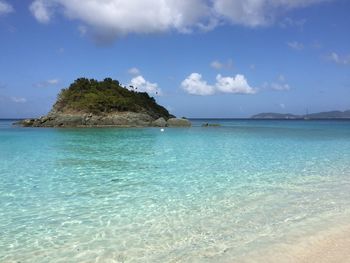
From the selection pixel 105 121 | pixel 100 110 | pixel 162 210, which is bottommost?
pixel 162 210

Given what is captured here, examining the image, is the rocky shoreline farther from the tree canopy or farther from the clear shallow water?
the clear shallow water

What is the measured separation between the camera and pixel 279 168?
16.6 meters

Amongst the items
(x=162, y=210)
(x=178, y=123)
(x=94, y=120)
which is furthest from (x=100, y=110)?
(x=162, y=210)

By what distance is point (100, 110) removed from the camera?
80.7 meters

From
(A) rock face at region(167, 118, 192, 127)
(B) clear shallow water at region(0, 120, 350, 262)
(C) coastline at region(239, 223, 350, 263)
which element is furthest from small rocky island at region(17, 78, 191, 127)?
(C) coastline at region(239, 223, 350, 263)

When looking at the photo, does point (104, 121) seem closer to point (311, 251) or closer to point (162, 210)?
point (162, 210)

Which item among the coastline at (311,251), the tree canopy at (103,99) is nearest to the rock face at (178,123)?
the tree canopy at (103,99)

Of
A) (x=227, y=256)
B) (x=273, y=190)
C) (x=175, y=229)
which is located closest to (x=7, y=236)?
(x=175, y=229)

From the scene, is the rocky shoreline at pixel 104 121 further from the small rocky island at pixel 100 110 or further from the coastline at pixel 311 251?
the coastline at pixel 311 251

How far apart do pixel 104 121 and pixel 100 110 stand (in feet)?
13.5

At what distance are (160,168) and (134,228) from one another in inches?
341

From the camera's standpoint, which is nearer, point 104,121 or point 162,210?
point 162,210

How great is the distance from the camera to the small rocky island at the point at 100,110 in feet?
251

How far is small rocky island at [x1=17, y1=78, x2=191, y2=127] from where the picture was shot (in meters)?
76.4
